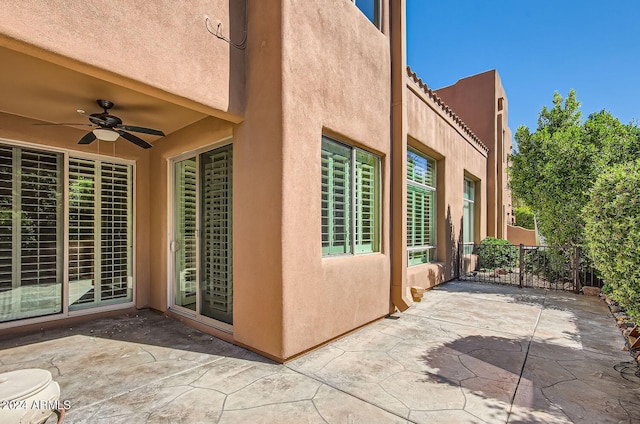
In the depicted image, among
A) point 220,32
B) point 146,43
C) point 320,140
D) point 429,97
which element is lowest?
point 320,140

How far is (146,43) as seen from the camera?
9.98 ft

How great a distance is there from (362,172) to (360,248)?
1.30 m

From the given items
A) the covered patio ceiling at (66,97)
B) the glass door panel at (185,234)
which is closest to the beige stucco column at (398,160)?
the covered patio ceiling at (66,97)

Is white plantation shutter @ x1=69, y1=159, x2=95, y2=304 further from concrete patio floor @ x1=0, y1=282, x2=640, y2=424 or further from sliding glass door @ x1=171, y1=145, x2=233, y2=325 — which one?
sliding glass door @ x1=171, y1=145, x2=233, y2=325

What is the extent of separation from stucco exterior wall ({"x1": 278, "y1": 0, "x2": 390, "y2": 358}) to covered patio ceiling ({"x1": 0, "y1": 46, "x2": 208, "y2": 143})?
1353 mm

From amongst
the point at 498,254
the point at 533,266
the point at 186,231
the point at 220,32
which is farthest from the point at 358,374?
the point at 498,254

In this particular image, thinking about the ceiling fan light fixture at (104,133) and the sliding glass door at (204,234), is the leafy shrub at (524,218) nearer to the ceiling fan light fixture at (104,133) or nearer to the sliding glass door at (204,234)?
the sliding glass door at (204,234)

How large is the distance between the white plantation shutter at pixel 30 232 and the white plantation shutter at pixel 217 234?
2429 mm

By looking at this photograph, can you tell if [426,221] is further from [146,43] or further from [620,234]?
[146,43]

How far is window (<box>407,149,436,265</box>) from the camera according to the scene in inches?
291

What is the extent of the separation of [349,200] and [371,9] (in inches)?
145

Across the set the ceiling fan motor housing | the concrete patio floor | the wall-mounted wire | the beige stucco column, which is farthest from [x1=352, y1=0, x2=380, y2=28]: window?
the concrete patio floor

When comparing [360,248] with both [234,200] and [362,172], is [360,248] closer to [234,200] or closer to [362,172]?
[362,172]

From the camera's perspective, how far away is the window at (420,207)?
7.40 m
